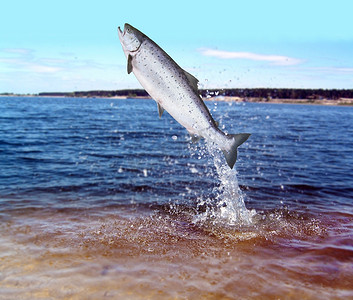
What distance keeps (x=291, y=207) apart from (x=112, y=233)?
5.94m

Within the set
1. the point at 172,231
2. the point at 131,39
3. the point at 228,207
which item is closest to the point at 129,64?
the point at 131,39

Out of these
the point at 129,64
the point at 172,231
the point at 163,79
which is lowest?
the point at 172,231

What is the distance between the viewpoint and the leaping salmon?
3.51m

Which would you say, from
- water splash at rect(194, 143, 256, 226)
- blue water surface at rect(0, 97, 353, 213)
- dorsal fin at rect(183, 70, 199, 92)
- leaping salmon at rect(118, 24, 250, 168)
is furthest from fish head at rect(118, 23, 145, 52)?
water splash at rect(194, 143, 256, 226)

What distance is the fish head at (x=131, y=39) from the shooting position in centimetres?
351

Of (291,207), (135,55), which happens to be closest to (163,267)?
(135,55)

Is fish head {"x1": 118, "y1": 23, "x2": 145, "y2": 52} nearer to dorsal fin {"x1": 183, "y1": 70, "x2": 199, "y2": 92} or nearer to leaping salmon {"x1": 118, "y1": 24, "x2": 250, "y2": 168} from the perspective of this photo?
leaping salmon {"x1": 118, "y1": 24, "x2": 250, "y2": 168}

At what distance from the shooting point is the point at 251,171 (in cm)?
1634

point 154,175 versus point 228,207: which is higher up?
point 228,207

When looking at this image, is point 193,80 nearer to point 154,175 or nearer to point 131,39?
point 131,39

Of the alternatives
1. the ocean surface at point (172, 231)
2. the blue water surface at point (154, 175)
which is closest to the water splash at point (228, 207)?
the ocean surface at point (172, 231)

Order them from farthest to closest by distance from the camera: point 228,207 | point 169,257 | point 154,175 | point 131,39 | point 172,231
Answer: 1. point 154,175
2. point 228,207
3. point 172,231
4. point 169,257
5. point 131,39

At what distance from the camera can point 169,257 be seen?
20.8ft

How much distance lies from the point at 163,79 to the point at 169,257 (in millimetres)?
3989
